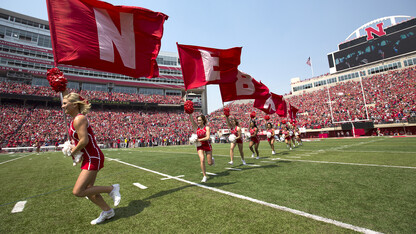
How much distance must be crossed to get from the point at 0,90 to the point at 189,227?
54.8 m

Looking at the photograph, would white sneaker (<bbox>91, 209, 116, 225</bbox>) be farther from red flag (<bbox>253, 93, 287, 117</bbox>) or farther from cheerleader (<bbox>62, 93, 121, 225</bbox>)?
red flag (<bbox>253, 93, 287, 117</bbox>)

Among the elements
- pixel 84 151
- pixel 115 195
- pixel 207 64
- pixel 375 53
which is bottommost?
pixel 115 195

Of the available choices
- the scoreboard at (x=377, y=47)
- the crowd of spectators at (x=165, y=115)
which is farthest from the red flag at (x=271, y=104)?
the scoreboard at (x=377, y=47)

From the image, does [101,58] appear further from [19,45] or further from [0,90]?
[19,45]

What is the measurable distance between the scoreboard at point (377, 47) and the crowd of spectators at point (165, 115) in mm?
5290

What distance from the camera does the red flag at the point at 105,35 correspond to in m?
4.50

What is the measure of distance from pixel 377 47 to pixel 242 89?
59452mm

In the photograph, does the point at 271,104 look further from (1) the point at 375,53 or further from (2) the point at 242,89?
(1) the point at 375,53

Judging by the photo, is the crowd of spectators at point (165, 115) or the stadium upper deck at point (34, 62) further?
the stadium upper deck at point (34, 62)

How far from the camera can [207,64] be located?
7.54 m

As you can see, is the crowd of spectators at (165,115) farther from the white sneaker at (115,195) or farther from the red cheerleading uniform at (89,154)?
the red cheerleading uniform at (89,154)

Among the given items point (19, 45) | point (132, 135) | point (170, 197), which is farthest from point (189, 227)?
point (19, 45)

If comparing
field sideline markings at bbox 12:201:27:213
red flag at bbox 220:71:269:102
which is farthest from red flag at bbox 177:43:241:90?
field sideline markings at bbox 12:201:27:213

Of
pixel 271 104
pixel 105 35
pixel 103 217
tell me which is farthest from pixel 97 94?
pixel 103 217
